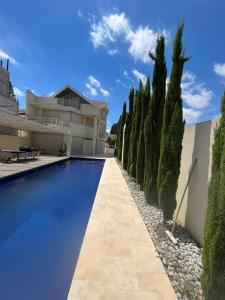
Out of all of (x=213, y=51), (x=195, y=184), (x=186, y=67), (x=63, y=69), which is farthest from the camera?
(x=63, y=69)

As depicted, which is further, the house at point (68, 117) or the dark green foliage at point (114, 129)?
the dark green foliage at point (114, 129)

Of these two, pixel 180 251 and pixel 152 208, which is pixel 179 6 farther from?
pixel 180 251

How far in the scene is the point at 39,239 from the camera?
531 centimetres

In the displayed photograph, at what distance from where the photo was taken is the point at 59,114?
31688 millimetres

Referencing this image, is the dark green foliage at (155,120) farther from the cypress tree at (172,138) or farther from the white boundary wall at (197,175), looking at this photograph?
the cypress tree at (172,138)

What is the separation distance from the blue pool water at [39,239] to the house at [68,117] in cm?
1859

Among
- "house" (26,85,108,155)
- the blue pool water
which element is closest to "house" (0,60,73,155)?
"house" (26,85,108,155)

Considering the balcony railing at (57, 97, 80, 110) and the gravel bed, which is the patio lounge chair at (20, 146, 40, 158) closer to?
the balcony railing at (57, 97, 80, 110)

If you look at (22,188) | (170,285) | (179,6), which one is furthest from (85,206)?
(179,6)

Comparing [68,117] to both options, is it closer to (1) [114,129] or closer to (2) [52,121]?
(2) [52,121]

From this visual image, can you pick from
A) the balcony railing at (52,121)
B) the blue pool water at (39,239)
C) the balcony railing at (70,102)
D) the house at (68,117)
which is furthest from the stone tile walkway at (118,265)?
the balcony railing at (70,102)

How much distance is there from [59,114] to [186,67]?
28095mm

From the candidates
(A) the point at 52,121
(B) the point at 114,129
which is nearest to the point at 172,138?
(A) the point at 52,121

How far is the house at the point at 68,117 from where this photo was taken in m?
29.1
